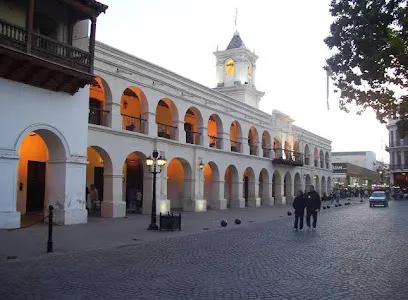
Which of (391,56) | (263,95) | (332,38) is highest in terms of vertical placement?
(263,95)

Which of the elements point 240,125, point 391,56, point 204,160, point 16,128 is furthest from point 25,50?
point 240,125

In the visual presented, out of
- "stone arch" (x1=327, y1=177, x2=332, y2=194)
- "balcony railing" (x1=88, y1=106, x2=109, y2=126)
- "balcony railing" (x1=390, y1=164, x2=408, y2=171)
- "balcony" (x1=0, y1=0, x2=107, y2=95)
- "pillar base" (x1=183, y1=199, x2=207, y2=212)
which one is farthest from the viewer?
"balcony railing" (x1=390, y1=164, x2=408, y2=171)

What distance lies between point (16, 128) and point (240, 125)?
20724 mm

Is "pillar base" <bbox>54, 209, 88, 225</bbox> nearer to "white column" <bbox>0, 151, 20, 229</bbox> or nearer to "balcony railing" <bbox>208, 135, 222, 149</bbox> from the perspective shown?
"white column" <bbox>0, 151, 20, 229</bbox>

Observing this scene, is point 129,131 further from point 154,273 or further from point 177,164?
point 154,273

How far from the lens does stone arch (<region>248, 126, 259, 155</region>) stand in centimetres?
3700

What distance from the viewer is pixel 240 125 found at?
111 feet

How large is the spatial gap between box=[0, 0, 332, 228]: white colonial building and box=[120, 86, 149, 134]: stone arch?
60mm

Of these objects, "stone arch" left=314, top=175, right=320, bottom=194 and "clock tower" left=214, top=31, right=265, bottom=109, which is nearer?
"clock tower" left=214, top=31, right=265, bottom=109

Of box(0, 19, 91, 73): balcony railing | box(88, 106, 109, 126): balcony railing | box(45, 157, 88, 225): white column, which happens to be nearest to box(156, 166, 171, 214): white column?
box(88, 106, 109, 126): balcony railing

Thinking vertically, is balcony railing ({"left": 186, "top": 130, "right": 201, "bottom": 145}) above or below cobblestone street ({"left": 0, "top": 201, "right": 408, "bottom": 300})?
above

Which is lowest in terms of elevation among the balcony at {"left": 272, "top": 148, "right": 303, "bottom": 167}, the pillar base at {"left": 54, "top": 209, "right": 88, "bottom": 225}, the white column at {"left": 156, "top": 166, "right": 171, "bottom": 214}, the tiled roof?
the pillar base at {"left": 54, "top": 209, "right": 88, "bottom": 225}

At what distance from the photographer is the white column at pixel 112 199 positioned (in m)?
21.3

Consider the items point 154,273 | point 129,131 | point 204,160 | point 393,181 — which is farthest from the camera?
point 393,181
